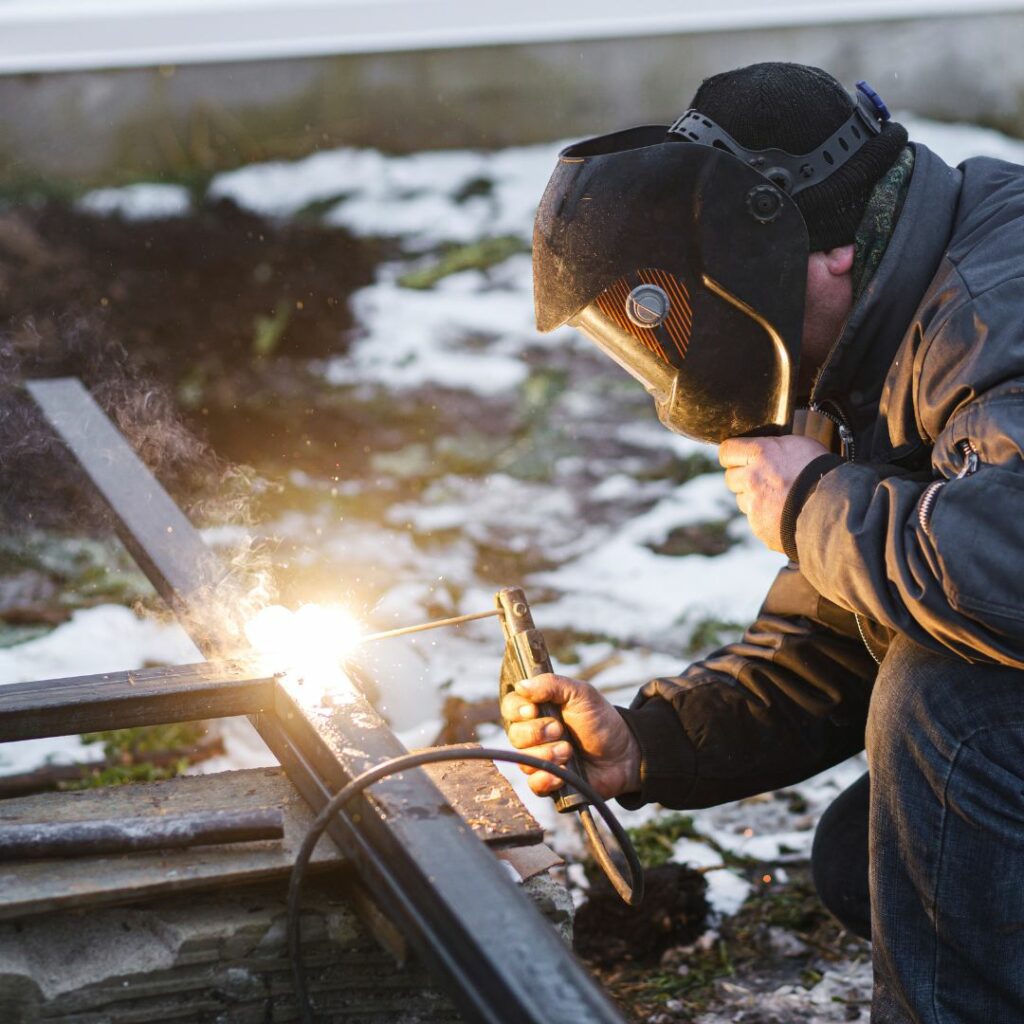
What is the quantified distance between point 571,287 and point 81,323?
13.9ft

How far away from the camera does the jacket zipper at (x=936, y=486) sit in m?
1.84

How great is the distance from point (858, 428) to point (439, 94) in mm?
5398

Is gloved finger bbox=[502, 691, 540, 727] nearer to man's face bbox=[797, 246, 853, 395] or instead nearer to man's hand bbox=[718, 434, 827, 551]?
man's hand bbox=[718, 434, 827, 551]

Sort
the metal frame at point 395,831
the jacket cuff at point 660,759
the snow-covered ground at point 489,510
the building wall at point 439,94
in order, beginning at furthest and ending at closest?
the building wall at point 439,94, the snow-covered ground at point 489,510, the jacket cuff at point 660,759, the metal frame at point 395,831

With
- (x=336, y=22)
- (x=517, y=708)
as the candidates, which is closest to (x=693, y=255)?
(x=517, y=708)

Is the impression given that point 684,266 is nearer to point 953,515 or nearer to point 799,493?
point 799,493

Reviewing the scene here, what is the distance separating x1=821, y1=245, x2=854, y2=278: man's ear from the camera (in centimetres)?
216

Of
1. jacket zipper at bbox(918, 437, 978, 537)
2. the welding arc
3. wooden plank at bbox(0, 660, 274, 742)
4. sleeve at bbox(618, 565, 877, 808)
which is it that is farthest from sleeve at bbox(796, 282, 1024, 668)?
wooden plank at bbox(0, 660, 274, 742)

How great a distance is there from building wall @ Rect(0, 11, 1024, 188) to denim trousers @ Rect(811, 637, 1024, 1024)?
18.0 feet

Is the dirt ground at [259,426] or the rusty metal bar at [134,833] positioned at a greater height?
the rusty metal bar at [134,833]

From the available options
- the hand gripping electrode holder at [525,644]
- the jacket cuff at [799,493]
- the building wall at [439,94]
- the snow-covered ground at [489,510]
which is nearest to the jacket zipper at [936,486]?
the jacket cuff at [799,493]

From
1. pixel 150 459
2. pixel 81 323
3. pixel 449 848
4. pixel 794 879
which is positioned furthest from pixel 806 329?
pixel 81 323

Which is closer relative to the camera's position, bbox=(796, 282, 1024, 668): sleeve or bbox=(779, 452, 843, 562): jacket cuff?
bbox=(796, 282, 1024, 668): sleeve

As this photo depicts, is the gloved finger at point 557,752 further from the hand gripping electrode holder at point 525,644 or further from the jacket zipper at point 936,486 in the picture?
the jacket zipper at point 936,486
